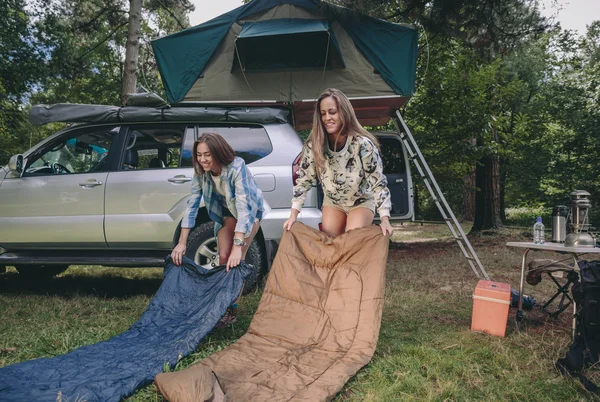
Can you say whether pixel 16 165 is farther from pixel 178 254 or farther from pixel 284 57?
pixel 284 57

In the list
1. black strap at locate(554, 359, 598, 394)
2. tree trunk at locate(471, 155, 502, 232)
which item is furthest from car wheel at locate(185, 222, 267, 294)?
tree trunk at locate(471, 155, 502, 232)

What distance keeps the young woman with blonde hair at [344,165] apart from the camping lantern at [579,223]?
55.9 inches

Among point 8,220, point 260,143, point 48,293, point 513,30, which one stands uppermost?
point 513,30

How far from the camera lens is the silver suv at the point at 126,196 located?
4.01m

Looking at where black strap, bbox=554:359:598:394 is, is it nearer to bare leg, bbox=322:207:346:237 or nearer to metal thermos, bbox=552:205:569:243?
metal thermos, bbox=552:205:569:243

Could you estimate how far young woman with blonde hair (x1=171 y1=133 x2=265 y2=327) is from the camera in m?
3.00

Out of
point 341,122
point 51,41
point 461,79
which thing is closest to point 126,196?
point 341,122

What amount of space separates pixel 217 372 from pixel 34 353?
4.49 ft

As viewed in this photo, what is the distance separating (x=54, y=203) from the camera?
421 centimetres

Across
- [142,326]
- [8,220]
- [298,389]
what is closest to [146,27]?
[8,220]

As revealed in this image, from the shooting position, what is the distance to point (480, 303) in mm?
3092

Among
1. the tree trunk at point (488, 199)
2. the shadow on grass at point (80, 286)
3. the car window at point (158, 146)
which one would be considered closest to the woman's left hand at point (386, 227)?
the car window at point (158, 146)

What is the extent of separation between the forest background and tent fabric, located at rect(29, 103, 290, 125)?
2.16 metres

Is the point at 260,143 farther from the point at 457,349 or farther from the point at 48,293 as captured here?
the point at 48,293
